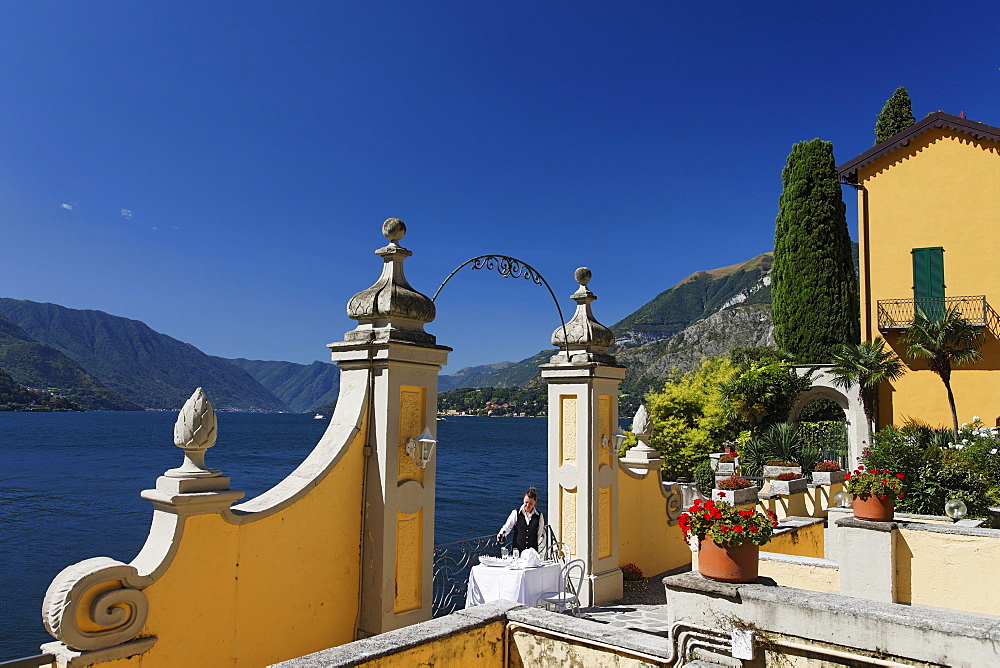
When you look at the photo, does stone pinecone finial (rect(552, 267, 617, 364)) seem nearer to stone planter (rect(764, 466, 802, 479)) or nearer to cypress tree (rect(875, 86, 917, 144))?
stone planter (rect(764, 466, 802, 479))

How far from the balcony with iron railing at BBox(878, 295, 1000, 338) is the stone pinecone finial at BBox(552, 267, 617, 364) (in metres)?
15.3

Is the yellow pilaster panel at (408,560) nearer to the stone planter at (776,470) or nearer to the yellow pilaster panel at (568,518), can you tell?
the yellow pilaster panel at (568,518)

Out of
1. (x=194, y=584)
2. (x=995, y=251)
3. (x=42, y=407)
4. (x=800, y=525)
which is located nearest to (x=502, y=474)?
(x=995, y=251)

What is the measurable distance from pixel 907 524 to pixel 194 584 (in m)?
5.80

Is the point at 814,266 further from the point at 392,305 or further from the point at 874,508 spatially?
the point at 392,305

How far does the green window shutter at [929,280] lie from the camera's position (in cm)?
1980

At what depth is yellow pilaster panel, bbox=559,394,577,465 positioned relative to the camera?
8.60 m

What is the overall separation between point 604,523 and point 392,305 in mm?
4726

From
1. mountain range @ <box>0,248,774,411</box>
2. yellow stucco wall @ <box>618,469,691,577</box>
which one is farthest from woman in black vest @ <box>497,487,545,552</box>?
mountain range @ <box>0,248,774,411</box>

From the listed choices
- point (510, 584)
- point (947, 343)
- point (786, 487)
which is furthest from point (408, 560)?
point (947, 343)

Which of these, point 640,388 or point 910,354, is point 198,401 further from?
point 640,388

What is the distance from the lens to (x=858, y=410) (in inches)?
810

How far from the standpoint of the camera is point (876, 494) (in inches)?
229

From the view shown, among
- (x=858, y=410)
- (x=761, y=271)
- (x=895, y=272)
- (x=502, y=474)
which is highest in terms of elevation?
(x=761, y=271)
